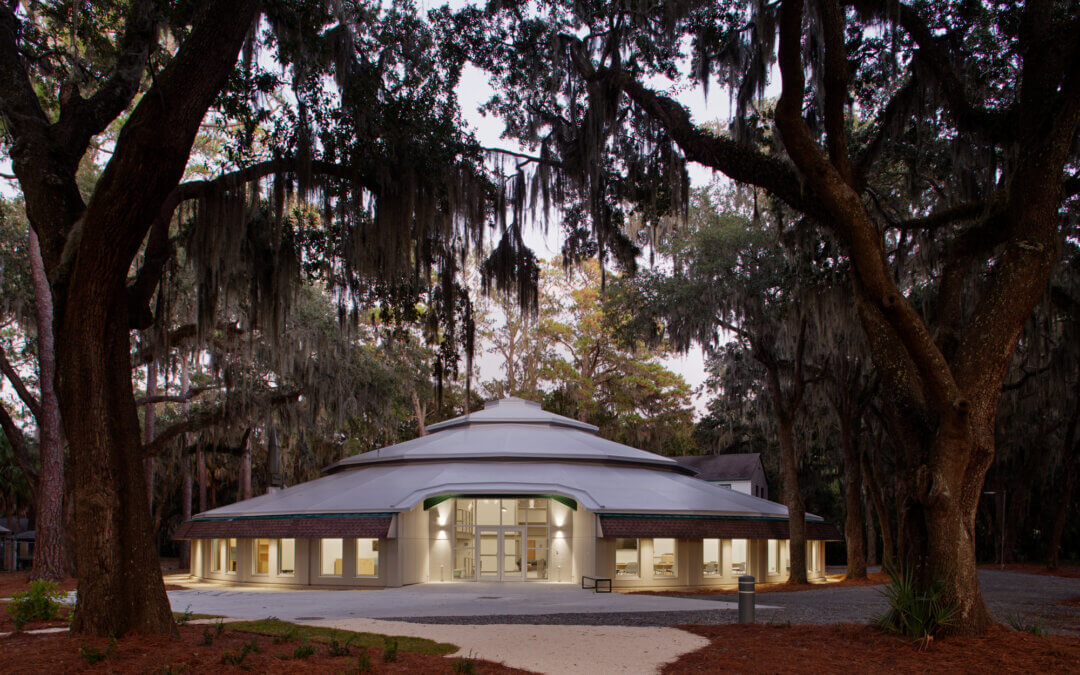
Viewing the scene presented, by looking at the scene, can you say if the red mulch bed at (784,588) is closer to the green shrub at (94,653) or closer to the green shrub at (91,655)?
the green shrub at (94,653)

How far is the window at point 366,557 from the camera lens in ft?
71.3

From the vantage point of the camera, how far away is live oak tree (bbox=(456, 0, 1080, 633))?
9328 mm

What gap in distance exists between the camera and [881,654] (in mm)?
8688

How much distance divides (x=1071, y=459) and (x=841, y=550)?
18.7 meters

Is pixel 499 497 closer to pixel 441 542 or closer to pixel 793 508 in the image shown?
pixel 441 542

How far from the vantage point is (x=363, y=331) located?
101 feet

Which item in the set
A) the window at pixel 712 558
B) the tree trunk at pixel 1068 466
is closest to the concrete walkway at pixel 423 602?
the window at pixel 712 558

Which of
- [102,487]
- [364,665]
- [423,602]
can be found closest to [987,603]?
[423,602]

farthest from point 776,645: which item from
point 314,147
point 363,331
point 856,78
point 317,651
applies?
point 363,331

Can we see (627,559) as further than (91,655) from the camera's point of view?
Yes

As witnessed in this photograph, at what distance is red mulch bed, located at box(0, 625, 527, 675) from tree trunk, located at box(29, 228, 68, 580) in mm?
12417

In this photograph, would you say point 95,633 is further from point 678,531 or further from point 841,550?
point 841,550

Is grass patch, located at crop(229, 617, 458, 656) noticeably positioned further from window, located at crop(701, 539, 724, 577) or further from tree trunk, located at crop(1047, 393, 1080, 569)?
tree trunk, located at crop(1047, 393, 1080, 569)

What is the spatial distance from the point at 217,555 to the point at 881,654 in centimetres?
2208
